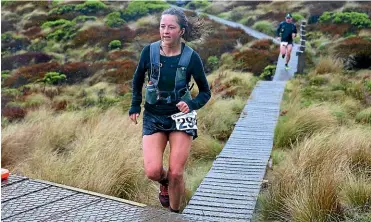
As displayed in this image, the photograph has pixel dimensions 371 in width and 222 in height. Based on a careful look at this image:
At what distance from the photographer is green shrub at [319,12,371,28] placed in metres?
23.4

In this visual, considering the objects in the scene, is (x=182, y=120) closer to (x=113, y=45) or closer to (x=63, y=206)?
(x=63, y=206)

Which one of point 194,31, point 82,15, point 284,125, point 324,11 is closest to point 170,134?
point 194,31

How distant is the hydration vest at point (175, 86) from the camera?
14.4 feet

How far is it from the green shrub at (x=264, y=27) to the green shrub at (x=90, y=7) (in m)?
10.4

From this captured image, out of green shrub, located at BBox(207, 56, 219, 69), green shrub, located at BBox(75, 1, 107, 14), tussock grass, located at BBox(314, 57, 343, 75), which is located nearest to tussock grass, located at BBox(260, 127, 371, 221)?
tussock grass, located at BBox(314, 57, 343, 75)

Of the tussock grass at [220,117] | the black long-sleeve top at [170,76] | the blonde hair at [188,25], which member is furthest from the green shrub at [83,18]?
the black long-sleeve top at [170,76]

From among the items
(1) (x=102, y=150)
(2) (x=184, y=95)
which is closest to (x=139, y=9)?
(1) (x=102, y=150)

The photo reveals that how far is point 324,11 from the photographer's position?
2944 centimetres

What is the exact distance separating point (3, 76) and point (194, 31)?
686 inches

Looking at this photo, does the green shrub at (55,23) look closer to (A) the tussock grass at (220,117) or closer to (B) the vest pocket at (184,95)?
(A) the tussock grass at (220,117)

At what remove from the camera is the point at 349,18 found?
2456 centimetres

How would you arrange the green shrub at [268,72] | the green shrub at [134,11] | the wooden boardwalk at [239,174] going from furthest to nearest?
the green shrub at [134,11]
the green shrub at [268,72]
the wooden boardwalk at [239,174]

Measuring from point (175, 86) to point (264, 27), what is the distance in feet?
81.6

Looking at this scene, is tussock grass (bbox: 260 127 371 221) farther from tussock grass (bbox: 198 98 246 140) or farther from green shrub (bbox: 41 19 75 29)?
green shrub (bbox: 41 19 75 29)
